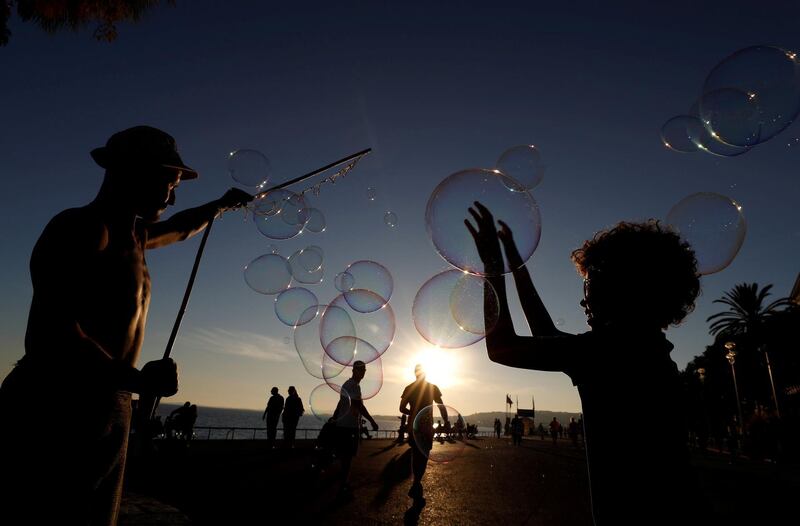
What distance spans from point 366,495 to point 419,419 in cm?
158

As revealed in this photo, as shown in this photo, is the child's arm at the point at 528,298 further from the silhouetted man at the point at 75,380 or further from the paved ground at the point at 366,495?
the paved ground at the point at 366,495

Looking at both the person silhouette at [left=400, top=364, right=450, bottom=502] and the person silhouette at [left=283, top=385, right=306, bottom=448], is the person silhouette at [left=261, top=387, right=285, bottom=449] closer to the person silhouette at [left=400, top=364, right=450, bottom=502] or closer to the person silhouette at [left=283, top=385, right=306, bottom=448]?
the person silhouette at [left=283, top=385, right=306, bottom=448]

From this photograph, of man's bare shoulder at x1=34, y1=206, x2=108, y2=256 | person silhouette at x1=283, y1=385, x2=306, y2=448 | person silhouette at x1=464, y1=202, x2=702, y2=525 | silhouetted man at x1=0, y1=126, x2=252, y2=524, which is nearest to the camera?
A: person silhouette at x1=464, y1=202, x2=702, y2=525

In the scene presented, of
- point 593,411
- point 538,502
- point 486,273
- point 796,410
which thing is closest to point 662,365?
point 593,411

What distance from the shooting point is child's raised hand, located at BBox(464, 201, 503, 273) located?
79.0 inches

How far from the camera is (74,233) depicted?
196 centimetres

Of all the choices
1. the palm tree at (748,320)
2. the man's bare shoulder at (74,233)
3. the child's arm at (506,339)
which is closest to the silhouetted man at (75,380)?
the man's bare shoulder at (74,233)

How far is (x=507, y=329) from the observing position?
191 centimetres

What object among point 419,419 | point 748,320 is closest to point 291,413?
point 419,419

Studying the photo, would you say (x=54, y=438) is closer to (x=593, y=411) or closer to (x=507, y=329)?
(x=507, y=329)

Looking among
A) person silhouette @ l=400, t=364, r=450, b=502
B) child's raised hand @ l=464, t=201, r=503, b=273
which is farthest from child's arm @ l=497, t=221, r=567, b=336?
person silhouette @ l=400, t=364, r=450, b=502

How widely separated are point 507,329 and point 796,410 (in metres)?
41.1

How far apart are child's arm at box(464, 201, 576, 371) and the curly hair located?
30cm

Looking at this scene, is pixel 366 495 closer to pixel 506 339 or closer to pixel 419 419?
pixel 419 419
